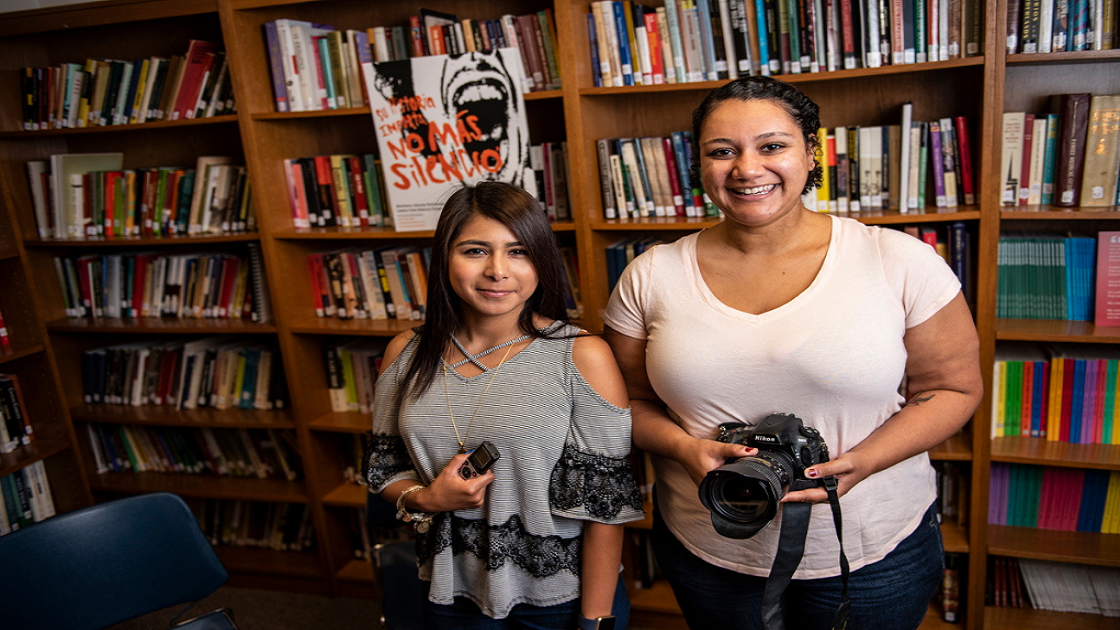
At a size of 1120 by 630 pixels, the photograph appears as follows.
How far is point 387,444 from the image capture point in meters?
1.45

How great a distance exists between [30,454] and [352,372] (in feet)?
3.84

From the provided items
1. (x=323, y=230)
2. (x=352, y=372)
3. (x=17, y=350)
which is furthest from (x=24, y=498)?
(x=323, y=230)

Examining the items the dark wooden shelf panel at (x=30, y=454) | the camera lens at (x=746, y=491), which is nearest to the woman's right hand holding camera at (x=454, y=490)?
the camera lens at (x=746, y=491)

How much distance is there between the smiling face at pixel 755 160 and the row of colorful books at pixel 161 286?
6.20ft

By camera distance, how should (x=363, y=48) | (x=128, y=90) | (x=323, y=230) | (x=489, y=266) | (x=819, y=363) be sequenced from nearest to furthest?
(x=819, y=363) → (x=489, y=266) → (x=363, y=48) → (x=323, y=230) → (x=128, y=90)

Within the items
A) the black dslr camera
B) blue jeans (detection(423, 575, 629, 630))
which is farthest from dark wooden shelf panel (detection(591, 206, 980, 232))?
blue jeans (detection(423, 575, 629, 630))

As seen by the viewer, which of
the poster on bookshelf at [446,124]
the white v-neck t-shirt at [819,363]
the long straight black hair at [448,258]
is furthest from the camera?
the poster on bookshelf at [446,124]

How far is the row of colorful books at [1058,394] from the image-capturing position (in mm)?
1979

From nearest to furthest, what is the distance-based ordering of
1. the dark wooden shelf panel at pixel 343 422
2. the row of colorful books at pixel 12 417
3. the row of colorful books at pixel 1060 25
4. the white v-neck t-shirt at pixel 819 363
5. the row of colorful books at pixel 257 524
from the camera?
the white v-neck t-shirt at pixel 819 363
the row of colorful books at pixel 1060 25
the dark wooden shelf panel at pixel 343 422
the row of colorful books at pixel 12 417
the row of colorful books at pixel 257 524

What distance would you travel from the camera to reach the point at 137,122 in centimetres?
255

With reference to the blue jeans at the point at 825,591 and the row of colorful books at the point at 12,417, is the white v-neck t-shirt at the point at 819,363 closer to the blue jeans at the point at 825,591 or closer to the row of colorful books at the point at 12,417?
the blue jeans at the point at 825,591

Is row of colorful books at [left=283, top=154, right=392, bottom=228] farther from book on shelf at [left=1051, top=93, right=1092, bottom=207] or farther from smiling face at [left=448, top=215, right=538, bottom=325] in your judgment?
book on shelf at [left=1051, top=93, right=1092, bottom=207]

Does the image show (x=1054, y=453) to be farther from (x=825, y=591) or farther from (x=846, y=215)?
(x=825, y=591)

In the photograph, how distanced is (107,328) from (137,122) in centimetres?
72
